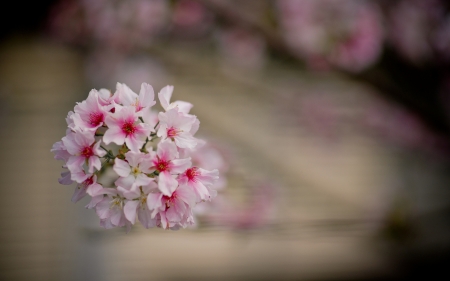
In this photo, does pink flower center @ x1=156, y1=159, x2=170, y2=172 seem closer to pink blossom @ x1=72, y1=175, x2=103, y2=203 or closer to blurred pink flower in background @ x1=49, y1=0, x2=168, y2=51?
pink blossom @ x1=72, y1=175, x2=103, y2=203

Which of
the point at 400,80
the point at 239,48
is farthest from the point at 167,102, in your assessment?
the point at 239,48

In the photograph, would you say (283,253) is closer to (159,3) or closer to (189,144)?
(159,3)

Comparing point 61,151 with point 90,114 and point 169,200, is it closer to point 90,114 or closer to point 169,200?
point 90,114

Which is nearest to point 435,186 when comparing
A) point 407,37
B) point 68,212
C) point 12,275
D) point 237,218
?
point 407,37

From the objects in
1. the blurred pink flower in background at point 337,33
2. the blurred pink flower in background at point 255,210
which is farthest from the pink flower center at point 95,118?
the blurred pink flower in background at point 255,210

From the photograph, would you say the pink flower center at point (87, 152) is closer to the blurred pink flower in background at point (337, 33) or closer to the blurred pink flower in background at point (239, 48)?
the blurred pink flower in background at point (337, 33)
